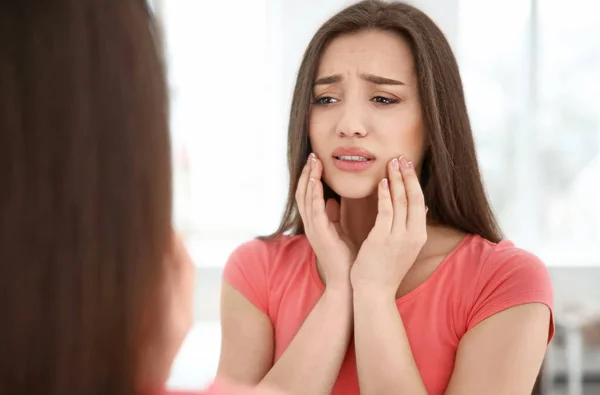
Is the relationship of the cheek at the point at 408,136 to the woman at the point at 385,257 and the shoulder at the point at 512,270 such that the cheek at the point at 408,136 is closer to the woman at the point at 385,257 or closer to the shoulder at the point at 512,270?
the woman at the point at 385,257

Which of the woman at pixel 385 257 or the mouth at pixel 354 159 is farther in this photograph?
the mouth at pixel 354 159

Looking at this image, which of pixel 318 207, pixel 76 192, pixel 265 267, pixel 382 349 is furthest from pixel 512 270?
pixel 76 192

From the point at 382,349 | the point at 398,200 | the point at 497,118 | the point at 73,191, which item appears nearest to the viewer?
the point at 73,191

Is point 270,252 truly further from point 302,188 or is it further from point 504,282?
point 504,282

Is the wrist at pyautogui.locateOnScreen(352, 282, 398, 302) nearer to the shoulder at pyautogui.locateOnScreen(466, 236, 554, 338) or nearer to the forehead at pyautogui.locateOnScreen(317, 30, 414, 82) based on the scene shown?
the shoulder at pyautogui.locateOnScreen(466, 236, 554, 338)

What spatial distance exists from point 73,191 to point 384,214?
76cm

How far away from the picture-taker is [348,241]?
1.25m

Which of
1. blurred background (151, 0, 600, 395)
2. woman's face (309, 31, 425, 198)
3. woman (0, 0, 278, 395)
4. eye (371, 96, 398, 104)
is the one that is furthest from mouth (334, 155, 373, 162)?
blurred background (151, 0, 600, 395)

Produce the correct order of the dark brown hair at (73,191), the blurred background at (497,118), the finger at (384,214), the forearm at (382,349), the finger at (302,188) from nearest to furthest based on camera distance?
1. the dark brown hair at (73,191)
2. the forearm at (382,349)
3. the finger at (384,214)
4. the finger at (302,188)
5. the blurred background at (497,118)

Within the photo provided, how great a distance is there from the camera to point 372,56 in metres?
1.18

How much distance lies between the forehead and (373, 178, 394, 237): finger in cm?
21

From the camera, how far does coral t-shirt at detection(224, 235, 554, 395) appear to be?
1077 mm

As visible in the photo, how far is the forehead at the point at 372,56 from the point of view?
1.18 metres

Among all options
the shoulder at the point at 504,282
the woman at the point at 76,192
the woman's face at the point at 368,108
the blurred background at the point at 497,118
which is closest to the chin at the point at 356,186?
the woman's face at the point at 368,108
